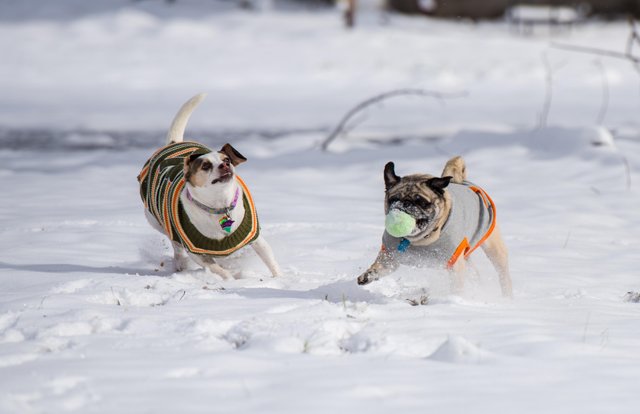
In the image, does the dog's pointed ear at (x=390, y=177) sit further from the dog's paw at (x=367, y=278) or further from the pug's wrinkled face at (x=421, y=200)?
the dog's paw at (x=367, y=278)

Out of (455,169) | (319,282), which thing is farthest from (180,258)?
(455,169)

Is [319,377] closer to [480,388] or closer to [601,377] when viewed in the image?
[480,388]

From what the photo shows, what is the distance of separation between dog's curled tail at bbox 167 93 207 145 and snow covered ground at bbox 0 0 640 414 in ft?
2.73

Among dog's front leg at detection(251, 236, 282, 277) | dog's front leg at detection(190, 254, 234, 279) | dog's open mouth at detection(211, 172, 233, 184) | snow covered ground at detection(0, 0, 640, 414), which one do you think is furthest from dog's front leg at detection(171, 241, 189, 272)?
dog's open mouth at detection(211, 172, 233, 184)

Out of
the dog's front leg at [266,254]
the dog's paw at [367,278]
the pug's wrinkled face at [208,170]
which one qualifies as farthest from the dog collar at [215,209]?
the dog's paw at [367,278]

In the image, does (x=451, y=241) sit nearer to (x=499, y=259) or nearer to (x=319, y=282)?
(x=499, y=259)

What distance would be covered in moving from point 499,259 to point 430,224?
89cm

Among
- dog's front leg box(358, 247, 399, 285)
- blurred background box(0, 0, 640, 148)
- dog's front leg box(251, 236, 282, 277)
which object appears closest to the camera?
dog's front leg box(358, 247, 399, 285)

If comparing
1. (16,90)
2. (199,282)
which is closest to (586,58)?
(16,90)

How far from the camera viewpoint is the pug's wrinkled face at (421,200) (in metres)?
4.91

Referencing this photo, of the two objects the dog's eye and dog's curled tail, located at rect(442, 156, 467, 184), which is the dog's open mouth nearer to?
the dog's eye

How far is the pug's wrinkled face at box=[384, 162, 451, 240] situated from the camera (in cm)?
491

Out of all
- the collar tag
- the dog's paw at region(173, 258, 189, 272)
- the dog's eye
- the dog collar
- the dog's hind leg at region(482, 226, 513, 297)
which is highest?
the dog's eye

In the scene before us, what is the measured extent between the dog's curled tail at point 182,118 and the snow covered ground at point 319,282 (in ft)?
2.73
